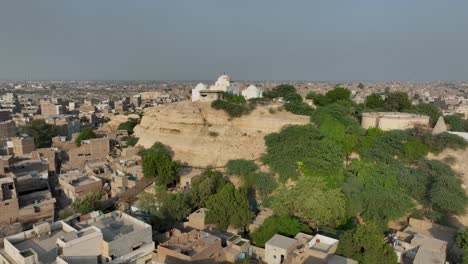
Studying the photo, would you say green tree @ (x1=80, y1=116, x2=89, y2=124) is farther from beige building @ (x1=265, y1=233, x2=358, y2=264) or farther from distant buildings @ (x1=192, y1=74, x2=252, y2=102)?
beige building @ (x1=265, y1=233, x2=358, y2=264)

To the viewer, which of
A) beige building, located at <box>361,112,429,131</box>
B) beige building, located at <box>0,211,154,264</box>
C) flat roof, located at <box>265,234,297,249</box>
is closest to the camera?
beige building, located at <box>0,211,154,264</box>

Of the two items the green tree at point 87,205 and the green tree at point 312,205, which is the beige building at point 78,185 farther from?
the green tree at point 312,205

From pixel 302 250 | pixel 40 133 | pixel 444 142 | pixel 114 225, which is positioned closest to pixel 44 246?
pixel 114 225

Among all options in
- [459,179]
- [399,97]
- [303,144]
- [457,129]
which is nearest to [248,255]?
[303,144]

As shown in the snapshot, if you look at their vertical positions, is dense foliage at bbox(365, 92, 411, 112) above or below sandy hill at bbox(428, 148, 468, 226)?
above

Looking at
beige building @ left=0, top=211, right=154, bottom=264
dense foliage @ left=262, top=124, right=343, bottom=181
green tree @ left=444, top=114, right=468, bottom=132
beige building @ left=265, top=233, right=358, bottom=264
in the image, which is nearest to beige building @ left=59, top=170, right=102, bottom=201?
beige building @ left=0, top=211, right=154, bottom=264

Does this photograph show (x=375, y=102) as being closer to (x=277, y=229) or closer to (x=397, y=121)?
(x=397, y=121)

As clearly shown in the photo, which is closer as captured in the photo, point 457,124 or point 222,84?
point 457,124

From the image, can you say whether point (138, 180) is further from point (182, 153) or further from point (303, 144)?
point (303, 144)
